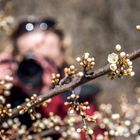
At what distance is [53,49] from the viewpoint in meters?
Answer: 2.99

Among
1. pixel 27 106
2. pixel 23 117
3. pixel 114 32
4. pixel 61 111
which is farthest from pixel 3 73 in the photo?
pixel 114 32

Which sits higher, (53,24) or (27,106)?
(53,24)

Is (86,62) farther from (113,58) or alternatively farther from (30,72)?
(30,72)

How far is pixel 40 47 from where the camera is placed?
117 inches

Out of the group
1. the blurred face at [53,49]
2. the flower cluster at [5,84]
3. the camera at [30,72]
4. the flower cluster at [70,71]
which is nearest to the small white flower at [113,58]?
the flower cluster at [70,71]

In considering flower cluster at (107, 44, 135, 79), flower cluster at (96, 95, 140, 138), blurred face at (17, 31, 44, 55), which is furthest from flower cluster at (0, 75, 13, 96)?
blurred face at (17, 31, 44, 55)

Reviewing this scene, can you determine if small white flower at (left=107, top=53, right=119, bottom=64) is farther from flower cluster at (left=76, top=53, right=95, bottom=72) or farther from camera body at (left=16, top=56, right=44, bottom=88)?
camera body at (left=16, top=56, right=44, bottom=88)

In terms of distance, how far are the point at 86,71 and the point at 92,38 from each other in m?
5.16

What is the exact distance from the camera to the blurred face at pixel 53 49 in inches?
116

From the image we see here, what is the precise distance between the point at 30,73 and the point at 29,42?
19.1 inches

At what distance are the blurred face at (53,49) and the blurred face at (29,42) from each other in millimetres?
33

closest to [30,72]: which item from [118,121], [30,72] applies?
[30,72]

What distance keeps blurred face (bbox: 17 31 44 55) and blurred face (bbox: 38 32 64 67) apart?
0.03m

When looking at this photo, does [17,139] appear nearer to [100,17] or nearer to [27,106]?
[27,106]
